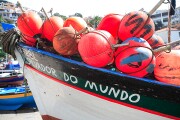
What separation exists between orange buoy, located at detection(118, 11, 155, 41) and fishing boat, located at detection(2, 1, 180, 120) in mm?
641

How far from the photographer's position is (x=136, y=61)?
10.4 feet

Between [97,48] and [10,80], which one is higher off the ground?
[97,48]

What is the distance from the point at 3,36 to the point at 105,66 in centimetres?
271

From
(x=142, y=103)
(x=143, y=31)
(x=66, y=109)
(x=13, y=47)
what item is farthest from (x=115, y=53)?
(x=13, y=47)

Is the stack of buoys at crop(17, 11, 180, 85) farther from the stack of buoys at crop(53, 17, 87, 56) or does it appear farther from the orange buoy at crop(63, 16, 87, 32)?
the orange buoy at crop(63, 16, 87, 32)

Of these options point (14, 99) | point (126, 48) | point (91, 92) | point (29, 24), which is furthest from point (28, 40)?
point (14, 99)

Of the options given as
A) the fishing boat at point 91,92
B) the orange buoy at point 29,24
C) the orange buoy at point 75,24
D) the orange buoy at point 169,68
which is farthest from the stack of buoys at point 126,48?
the orange buoy at point 29,24

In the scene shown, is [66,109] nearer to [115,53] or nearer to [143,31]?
[115,53]

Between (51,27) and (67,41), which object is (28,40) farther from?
(67,41)

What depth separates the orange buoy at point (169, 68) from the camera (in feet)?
10.4

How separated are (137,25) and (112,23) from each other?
594mm

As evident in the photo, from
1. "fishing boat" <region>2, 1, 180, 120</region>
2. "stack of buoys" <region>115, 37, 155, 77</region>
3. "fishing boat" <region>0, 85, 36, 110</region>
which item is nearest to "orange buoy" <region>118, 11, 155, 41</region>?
"stack of buoys" <region>115, 37, 155, 77</region>

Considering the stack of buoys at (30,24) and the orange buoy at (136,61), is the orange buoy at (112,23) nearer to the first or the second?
the orange buoy at (136,61)

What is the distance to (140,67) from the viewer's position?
3232 mm
